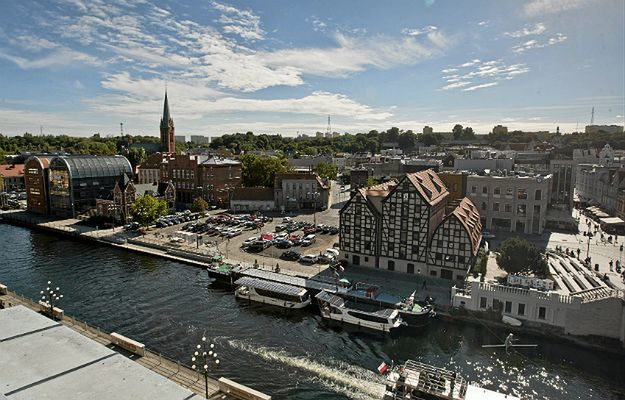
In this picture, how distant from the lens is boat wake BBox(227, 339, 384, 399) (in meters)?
26.0

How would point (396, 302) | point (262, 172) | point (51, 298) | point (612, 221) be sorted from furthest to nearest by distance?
point (262, 172) → point (612, 221) → point (396, 302) → point (51, 298)

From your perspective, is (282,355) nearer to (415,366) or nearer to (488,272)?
(415,366)

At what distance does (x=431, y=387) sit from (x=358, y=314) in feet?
36.4

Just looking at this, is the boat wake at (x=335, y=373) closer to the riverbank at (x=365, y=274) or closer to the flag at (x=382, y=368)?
the flag at (x=382, y=368)

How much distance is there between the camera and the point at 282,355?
30.1 meters

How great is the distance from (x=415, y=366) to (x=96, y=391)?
18636mm

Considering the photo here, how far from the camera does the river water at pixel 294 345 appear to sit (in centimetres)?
2680

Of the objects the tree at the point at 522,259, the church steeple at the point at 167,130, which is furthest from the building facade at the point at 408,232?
the church steeple at the point at 167,130

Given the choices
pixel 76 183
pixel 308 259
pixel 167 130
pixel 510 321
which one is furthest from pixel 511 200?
pixel 167 130

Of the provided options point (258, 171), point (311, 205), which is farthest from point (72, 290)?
point (258, 171)

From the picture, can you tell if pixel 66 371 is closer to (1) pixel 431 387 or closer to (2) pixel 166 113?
(1) pixel 431 387

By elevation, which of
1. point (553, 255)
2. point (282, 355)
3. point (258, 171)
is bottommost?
point (282, 355)

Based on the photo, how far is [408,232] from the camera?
144 feet

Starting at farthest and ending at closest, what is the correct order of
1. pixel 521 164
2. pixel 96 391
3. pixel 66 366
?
pixel 521 164 → pixel 66 366 → pixel 96 391
